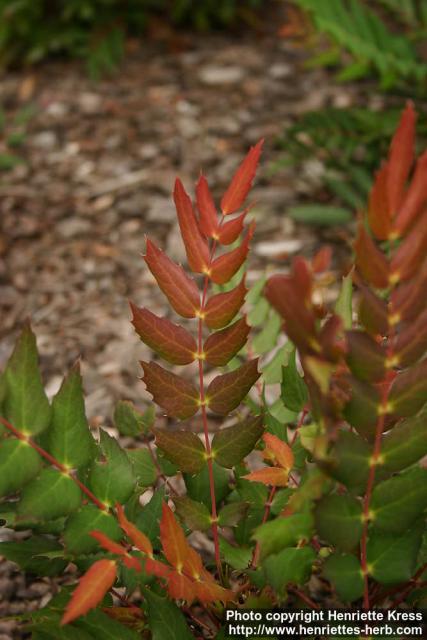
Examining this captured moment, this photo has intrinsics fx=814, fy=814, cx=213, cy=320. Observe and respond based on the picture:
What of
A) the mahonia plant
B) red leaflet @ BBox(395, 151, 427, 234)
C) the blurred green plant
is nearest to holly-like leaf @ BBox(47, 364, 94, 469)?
the mahonia plant

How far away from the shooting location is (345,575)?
88 centimetres

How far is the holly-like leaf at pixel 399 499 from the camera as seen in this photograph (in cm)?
85

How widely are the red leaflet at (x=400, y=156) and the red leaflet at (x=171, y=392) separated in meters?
0.37

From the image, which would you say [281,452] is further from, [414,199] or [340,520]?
[414,199]

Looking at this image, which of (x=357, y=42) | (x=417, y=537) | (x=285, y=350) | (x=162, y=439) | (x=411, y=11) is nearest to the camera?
(x=417, y=537)

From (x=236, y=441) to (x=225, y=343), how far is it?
129mm

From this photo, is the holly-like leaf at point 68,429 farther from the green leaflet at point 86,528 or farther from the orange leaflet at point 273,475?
the orange leaflet at point 273,475

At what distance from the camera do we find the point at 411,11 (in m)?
2.62

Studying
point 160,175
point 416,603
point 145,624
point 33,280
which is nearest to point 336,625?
point 416,603

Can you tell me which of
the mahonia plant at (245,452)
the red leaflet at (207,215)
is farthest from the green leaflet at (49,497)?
the red leaflet at (207,215)

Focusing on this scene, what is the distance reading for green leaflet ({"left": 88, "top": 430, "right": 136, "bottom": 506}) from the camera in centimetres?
98

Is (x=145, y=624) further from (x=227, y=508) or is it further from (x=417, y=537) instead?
(x=417, y=537)

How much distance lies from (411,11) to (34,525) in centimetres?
220

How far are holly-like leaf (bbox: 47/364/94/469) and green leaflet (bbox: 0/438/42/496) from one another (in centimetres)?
4
